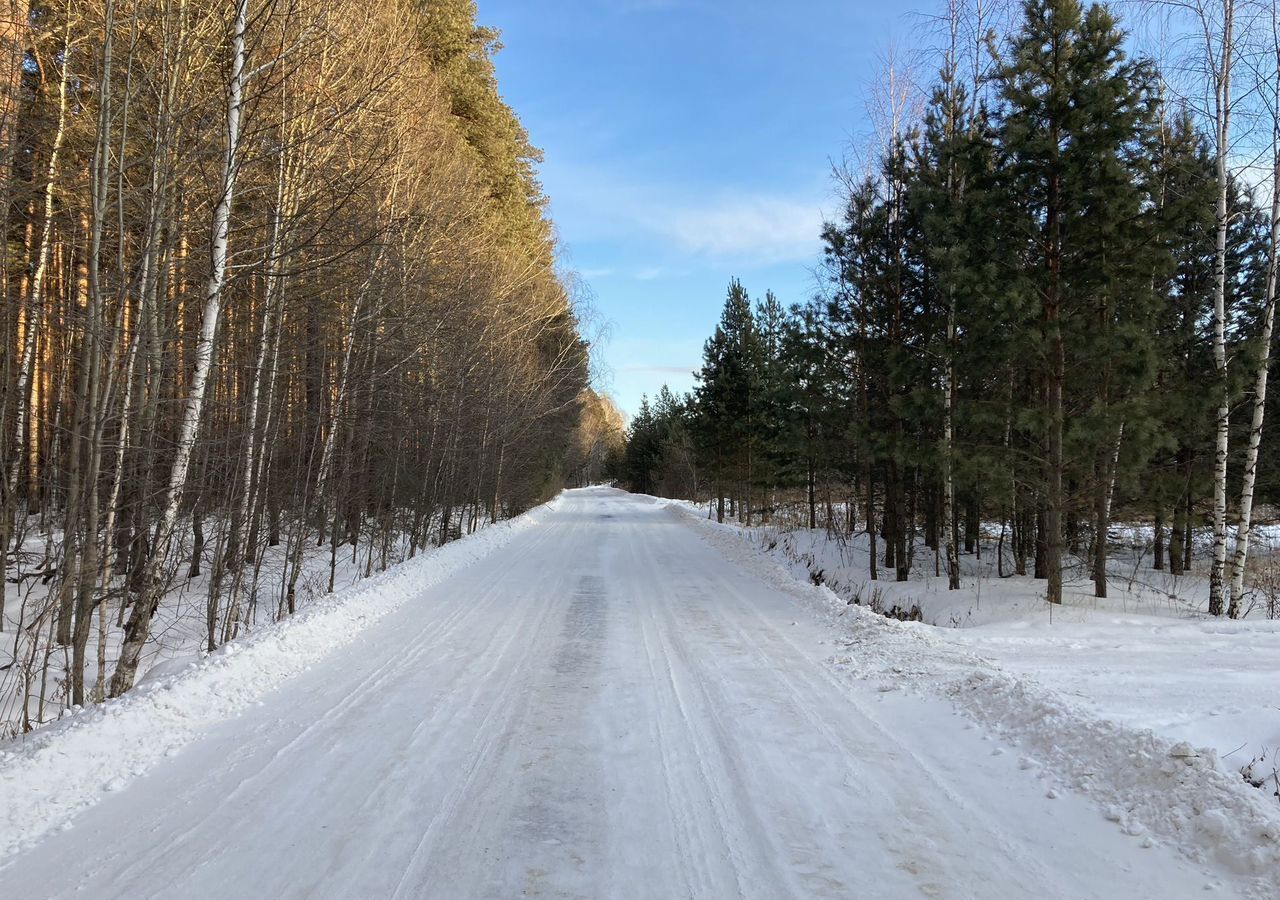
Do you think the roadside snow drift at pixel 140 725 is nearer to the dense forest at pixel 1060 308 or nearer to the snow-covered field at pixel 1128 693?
the snow-covered field at pixel 1128 693

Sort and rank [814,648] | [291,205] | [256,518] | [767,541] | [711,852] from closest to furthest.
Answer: [711,852], [814,648], [291,205], [256,518], [767,541]

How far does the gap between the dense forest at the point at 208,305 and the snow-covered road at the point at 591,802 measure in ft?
8.25

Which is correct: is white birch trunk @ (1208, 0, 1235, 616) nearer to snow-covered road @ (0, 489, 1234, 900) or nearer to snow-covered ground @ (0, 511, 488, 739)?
snow-covered road @ (0, 489, 1234, 900)

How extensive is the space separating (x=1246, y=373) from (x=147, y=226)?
530 inches

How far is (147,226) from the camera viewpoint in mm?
5762

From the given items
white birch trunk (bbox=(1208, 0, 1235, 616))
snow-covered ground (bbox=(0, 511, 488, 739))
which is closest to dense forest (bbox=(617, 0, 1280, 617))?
white birch trunk (bbox=(1208, 0, 1235, 616))

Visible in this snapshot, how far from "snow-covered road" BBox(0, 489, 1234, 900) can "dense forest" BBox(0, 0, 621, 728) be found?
2514 millimetres

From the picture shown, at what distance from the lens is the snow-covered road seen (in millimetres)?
2961

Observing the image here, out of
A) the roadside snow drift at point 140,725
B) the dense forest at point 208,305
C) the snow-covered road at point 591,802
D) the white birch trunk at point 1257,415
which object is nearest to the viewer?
the snow-covered road at point 591,802

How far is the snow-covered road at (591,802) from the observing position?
296 centimetres

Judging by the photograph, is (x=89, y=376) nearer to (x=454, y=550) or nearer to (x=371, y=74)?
(x=371, y=74)

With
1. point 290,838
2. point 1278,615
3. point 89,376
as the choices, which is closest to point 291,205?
point 89,376

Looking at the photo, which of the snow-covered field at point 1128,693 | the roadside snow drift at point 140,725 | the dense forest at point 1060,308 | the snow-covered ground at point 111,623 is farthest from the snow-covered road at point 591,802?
the dense forest at point 1060,308

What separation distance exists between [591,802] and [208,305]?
19.1 feet
